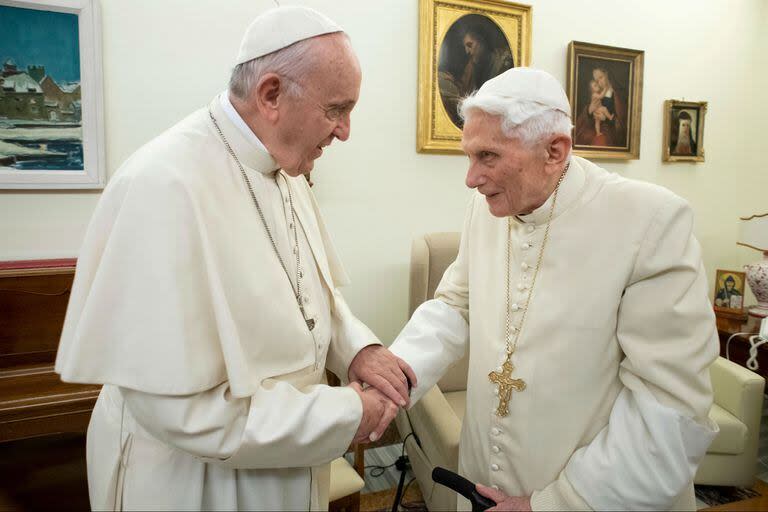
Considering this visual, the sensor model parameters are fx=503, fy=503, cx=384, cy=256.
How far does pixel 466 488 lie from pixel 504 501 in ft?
0.42

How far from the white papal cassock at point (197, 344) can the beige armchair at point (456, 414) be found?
1.23 m

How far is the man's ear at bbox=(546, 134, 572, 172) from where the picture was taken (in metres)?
1.44

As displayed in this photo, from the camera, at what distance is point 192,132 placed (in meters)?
1.38

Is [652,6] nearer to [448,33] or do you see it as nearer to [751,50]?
[751,50]

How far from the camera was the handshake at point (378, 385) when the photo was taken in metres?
1.40

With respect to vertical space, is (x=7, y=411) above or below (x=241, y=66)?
below

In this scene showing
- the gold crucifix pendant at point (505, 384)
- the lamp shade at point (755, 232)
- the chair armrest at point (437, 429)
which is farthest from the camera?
the lamp shade at point (755, 232)

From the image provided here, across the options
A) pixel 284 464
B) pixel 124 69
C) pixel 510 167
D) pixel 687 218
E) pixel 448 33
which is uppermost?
pixel 448 33

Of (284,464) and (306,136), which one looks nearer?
(284,464)

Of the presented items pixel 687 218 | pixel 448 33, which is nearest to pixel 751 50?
pixel 448 33

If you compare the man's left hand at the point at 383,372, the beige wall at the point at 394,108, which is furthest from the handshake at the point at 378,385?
the beige wall at the point at 394,108

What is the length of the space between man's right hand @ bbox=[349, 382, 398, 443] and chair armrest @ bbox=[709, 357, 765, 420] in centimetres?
246

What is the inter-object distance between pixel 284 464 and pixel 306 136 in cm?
87

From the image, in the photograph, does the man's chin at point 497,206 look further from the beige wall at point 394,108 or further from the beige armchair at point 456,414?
the beige wall at point 394,108
